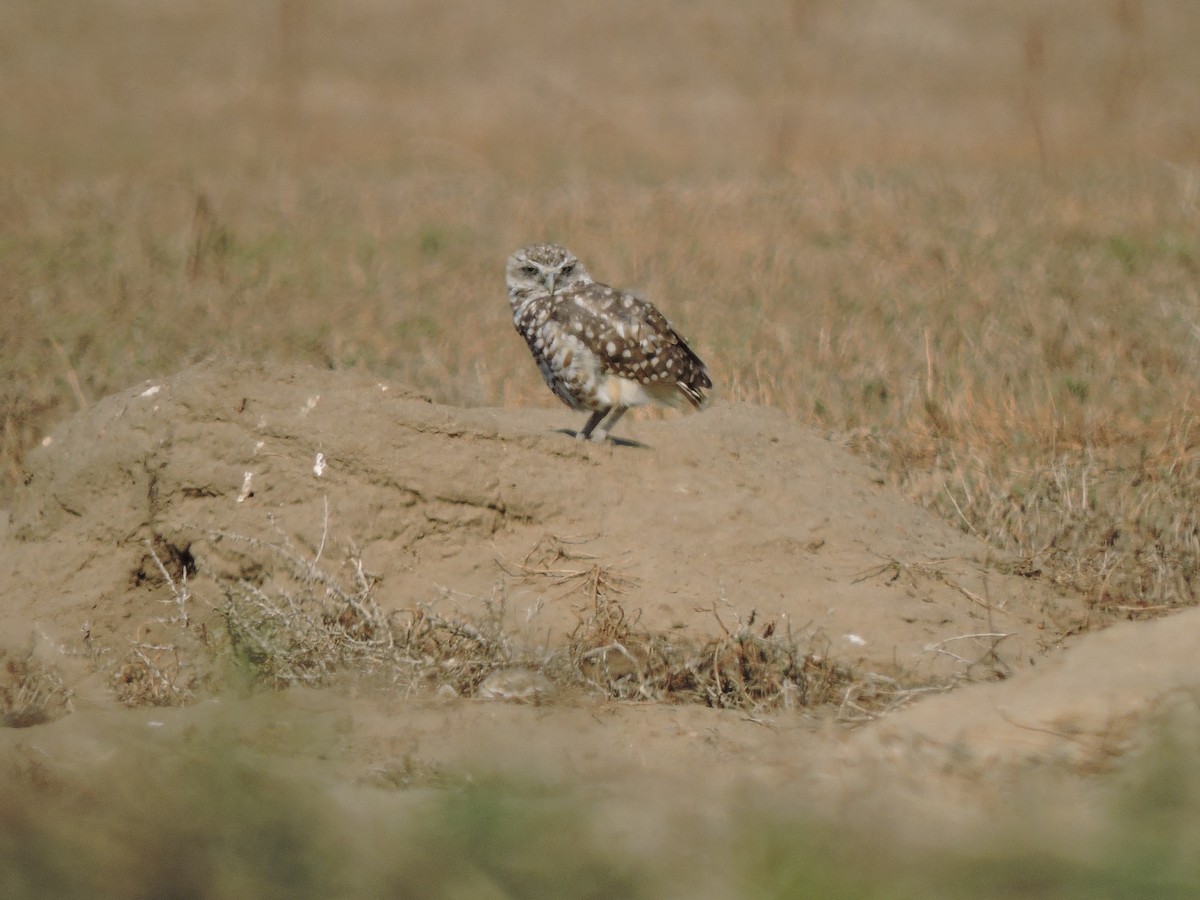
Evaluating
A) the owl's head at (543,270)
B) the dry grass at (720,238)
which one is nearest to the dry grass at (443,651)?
the dry grass at (720,238)

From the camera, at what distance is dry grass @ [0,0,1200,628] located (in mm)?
6953

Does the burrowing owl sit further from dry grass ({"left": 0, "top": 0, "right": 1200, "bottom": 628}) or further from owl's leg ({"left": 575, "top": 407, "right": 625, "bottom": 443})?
dry grass ({"left": 0, "top": 0, "right": 1200, "bottom": 628})

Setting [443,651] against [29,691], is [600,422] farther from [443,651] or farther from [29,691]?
[29,691]

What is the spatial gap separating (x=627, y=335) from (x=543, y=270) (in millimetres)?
650

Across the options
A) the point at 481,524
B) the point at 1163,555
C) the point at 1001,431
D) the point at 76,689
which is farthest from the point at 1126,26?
the point at 76,689

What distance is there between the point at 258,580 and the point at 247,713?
144 inches

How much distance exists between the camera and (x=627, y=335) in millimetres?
5895

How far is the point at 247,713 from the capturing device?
4.37 ft

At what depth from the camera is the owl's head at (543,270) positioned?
631 cm

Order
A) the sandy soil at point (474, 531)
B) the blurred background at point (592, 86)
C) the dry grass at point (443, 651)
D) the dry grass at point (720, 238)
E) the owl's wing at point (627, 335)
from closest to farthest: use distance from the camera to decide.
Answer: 1. the dry grass at point (443, 651)
2. the sandy soil at point (474, 531)
3. the owl's wing at point (627, 335)
4. the dry grass at point (720, 238)
5. the blurred background at point (592, 86)

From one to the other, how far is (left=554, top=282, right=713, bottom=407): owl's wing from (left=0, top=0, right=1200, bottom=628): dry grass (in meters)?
1.31

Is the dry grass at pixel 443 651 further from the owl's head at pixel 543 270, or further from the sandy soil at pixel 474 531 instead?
the owl's head at pixel 543 270

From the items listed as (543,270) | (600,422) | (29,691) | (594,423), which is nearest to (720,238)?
(543,270)

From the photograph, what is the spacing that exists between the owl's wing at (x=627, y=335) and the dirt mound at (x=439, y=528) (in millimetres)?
621
